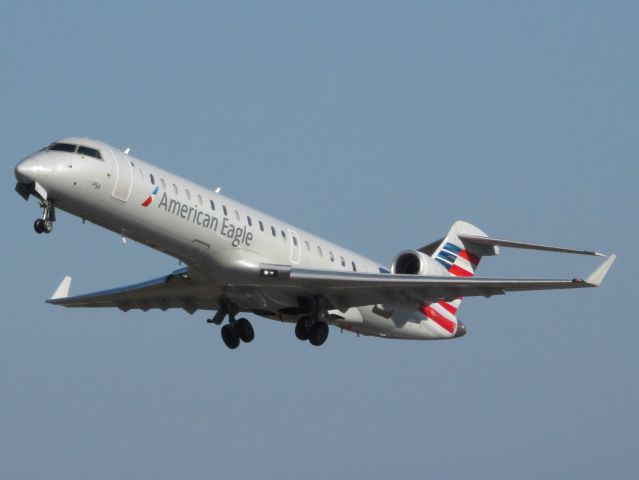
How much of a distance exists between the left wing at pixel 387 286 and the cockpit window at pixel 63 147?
4.02 m

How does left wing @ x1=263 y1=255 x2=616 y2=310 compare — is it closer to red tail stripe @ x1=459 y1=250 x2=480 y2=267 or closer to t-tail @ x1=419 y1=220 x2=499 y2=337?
t-tail @ x1=419 y1=220 x2=499 y2=337

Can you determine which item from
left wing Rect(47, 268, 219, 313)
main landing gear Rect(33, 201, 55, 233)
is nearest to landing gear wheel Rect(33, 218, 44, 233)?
main landing gear Rect(33, 201, 55, 233)

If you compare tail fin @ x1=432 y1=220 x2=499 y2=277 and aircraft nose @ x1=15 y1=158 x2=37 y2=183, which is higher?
tail fin @ x1=432 y1=220 x2=499 y2=277


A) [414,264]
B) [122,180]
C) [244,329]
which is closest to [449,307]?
[414,264]

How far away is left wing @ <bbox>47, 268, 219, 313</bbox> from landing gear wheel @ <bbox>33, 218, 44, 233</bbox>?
10.7 feet

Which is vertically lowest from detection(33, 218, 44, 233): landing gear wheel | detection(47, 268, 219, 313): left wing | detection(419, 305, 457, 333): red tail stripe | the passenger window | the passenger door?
detection(33, 218, 44, 233): landing gear wheel

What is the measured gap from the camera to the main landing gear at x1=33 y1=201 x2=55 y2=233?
76.8 feet

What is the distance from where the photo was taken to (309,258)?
2664 cm

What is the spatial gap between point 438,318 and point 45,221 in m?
9.25

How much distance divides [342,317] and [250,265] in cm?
318

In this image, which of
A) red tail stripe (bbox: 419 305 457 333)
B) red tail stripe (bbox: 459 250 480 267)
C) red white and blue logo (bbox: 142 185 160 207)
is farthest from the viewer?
red tail stripe (bbox: 459 250 480 267)

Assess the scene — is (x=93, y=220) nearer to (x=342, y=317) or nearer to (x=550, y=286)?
(x=342, y=317)

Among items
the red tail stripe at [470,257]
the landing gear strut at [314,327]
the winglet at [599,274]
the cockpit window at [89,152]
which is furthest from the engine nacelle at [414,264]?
the cockpit window at [89,152]

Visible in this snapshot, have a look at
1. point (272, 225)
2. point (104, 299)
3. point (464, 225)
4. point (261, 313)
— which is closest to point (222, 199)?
point (272, 225)
